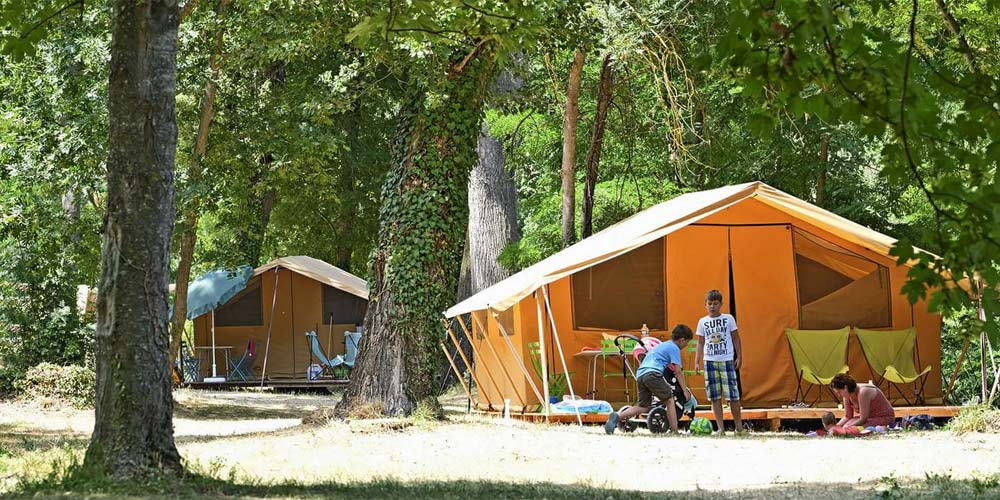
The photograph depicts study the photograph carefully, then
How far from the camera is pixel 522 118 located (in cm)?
1866

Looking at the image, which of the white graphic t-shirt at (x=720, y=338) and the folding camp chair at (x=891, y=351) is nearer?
the white graphic t-shirt at (x=720, y=338)

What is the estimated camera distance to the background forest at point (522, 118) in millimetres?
4148

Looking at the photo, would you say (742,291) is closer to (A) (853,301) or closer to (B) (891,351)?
(A) (853,301)

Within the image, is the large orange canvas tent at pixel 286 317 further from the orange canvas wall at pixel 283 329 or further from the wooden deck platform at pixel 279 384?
the wooden deck platform at pixel 279 384

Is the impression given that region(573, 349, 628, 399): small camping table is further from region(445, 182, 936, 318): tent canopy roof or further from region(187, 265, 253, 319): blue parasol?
region(187, 265, 253, 319): blue parasol

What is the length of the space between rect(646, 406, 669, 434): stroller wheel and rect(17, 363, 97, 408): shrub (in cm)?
765

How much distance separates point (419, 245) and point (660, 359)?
7.69ft

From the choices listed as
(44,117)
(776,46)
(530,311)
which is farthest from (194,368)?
(776,46)

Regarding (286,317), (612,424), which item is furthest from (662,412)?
(286,317)

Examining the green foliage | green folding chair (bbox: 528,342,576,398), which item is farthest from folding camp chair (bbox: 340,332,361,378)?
the green foliage

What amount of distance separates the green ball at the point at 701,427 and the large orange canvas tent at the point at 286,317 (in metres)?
12.0

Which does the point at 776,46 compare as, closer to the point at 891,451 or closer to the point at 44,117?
the point at 891,451

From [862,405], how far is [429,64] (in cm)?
479

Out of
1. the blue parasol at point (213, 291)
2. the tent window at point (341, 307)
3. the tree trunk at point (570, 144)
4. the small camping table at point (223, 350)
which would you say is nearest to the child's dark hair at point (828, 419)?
the tree trunk at point (570, 144)
